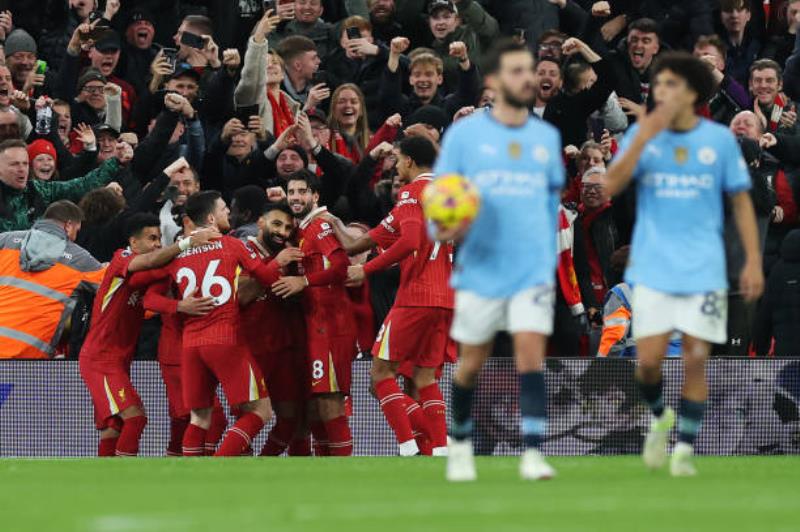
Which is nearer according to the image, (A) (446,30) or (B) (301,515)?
(B) (301,515)

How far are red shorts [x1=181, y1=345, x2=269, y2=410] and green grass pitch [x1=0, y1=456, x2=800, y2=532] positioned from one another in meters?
2.00

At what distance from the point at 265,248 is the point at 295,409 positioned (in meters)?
1.41

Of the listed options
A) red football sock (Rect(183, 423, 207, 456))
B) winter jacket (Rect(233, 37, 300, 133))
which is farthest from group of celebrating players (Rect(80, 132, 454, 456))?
winter jacket (Rect(233, 37, 300, 133))

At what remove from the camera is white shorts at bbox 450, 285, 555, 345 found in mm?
9320

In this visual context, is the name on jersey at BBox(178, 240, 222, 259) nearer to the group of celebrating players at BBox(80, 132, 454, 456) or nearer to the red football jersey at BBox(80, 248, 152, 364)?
the group of celebrating players at BBox(80, 132, 454, 456)

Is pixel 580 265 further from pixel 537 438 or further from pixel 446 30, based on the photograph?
pixel 537 438

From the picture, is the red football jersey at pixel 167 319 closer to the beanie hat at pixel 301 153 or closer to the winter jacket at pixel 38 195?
the beanie hat at pixel 301 153

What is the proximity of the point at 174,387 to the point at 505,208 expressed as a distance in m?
6.33

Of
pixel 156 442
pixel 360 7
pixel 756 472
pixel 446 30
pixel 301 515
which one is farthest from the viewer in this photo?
pixel 360 7

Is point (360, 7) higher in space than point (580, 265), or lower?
higher

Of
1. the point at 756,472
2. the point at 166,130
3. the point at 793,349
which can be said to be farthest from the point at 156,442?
the point at 756,472

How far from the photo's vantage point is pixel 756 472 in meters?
10.7

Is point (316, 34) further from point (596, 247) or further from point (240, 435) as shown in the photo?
point (240, 435)

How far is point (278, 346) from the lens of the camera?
14.9 metres
